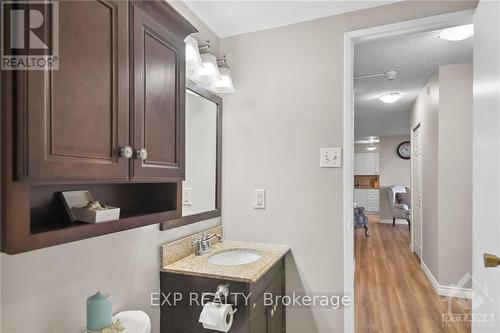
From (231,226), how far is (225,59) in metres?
1.17

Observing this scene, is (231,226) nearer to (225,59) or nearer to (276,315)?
(276,315)

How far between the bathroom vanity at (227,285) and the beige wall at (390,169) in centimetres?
722

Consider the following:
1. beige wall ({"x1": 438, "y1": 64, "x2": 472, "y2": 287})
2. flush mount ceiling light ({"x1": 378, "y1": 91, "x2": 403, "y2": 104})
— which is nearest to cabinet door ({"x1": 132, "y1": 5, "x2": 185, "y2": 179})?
beige wall ({"x1": 438, "y1": 64, "x2": 472, "y2": 287})

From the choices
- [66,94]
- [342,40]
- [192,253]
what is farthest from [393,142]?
[66,94]

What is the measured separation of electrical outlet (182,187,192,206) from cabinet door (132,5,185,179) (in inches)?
20.4

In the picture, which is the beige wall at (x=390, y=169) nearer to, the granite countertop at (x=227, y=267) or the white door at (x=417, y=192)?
the white door at (x=417, y=192)

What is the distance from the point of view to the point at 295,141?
2.00 metres

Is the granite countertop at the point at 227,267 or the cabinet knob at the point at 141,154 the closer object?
the cabinet knob at the point at 141,154

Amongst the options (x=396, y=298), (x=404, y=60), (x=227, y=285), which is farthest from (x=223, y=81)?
(x=396, y=298)

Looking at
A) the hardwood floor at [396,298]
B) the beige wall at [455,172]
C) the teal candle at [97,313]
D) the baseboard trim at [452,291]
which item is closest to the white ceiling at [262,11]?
the teal candle at [97,313]

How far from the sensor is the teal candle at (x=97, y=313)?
1.01m

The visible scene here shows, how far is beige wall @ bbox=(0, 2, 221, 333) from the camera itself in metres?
0.92

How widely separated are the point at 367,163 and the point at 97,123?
414 inches

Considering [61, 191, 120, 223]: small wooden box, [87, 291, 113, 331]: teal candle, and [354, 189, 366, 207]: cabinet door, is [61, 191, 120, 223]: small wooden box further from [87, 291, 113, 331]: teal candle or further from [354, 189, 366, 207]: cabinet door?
[354, 189, 366, 207]: cabinet door
